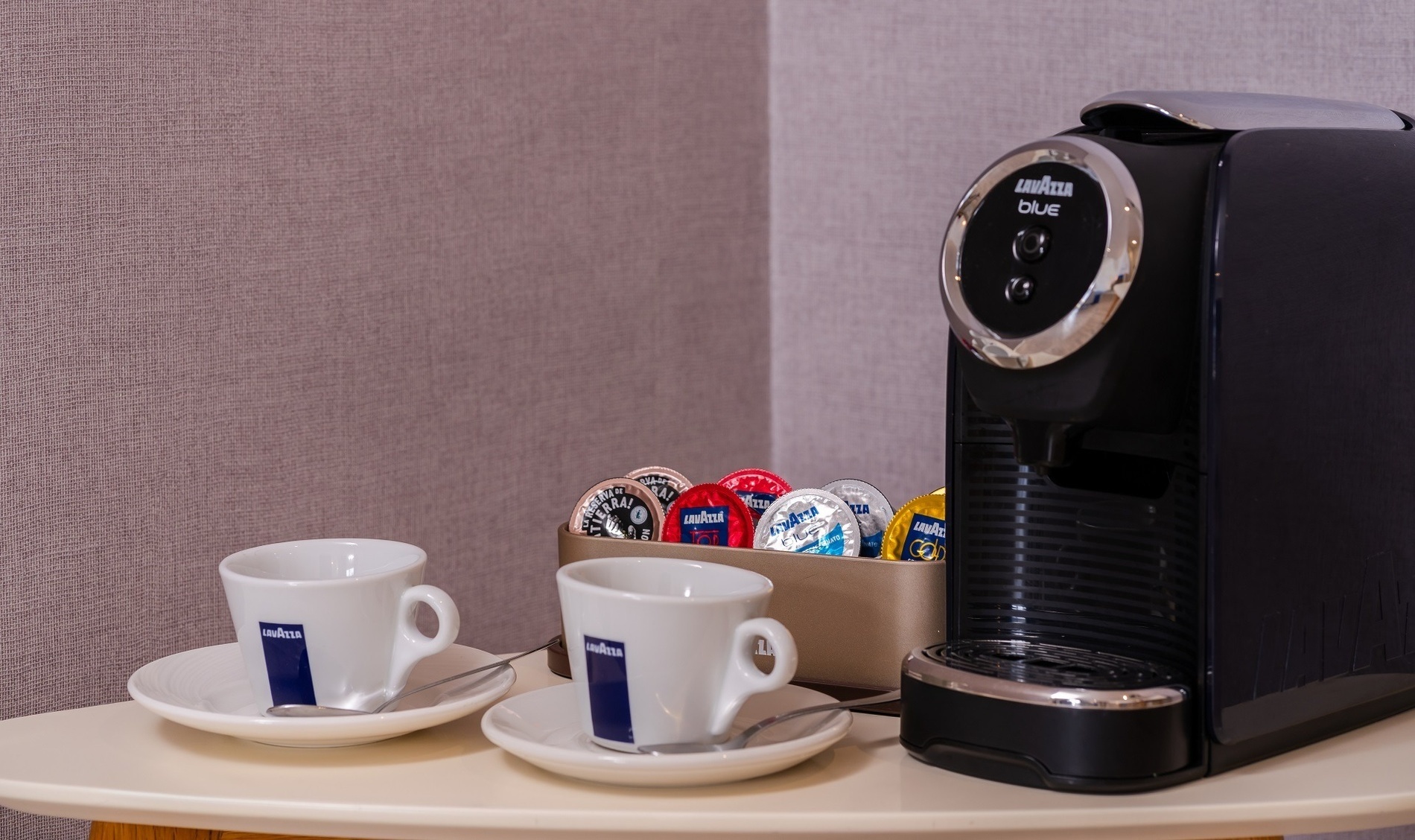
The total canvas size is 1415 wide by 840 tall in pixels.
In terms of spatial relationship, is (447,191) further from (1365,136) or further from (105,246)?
(1365,136)

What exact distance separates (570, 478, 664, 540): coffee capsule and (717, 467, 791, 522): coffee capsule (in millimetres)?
58

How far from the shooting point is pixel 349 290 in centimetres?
107

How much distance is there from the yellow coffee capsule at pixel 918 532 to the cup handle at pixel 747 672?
0.51 ft

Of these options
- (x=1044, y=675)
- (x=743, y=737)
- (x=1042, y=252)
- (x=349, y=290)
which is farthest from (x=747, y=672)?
(x=349, y=290)

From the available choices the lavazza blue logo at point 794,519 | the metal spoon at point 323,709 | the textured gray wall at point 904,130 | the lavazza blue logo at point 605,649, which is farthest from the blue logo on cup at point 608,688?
the textured gray wall at point 904,130

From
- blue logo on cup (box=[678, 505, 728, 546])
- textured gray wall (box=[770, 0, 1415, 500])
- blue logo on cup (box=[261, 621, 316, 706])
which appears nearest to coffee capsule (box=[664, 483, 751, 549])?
blue logo on cup (box=[678, 505, 728, 546])

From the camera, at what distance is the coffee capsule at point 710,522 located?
881 millimetres

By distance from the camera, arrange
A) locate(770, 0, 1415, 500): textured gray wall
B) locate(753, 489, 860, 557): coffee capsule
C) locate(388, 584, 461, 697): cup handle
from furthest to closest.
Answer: locate(770, 0, 1415, 500): textured gray wall < locate(753, 489, 860, 557): coffee capsule < locate(388, 584, 461, 697): cup handle

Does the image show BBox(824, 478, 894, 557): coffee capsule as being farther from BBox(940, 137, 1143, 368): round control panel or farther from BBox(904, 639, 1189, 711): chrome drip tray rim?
BBox(940, 137, 1143, 368): round control panel

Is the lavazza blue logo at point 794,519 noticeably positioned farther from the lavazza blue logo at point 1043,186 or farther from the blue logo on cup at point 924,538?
the lavazza blue logo at point 1043,186

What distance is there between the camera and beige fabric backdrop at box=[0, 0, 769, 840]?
0.90m

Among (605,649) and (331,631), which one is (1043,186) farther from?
(331,631)

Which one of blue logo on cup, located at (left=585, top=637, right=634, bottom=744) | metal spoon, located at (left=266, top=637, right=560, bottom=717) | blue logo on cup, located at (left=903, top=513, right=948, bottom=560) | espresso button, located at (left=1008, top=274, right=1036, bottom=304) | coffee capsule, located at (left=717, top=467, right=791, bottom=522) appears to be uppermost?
espresso button, located at (left=1008, top=274, right=1036, bottom=304)

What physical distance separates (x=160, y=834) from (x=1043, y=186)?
0.55 metres
